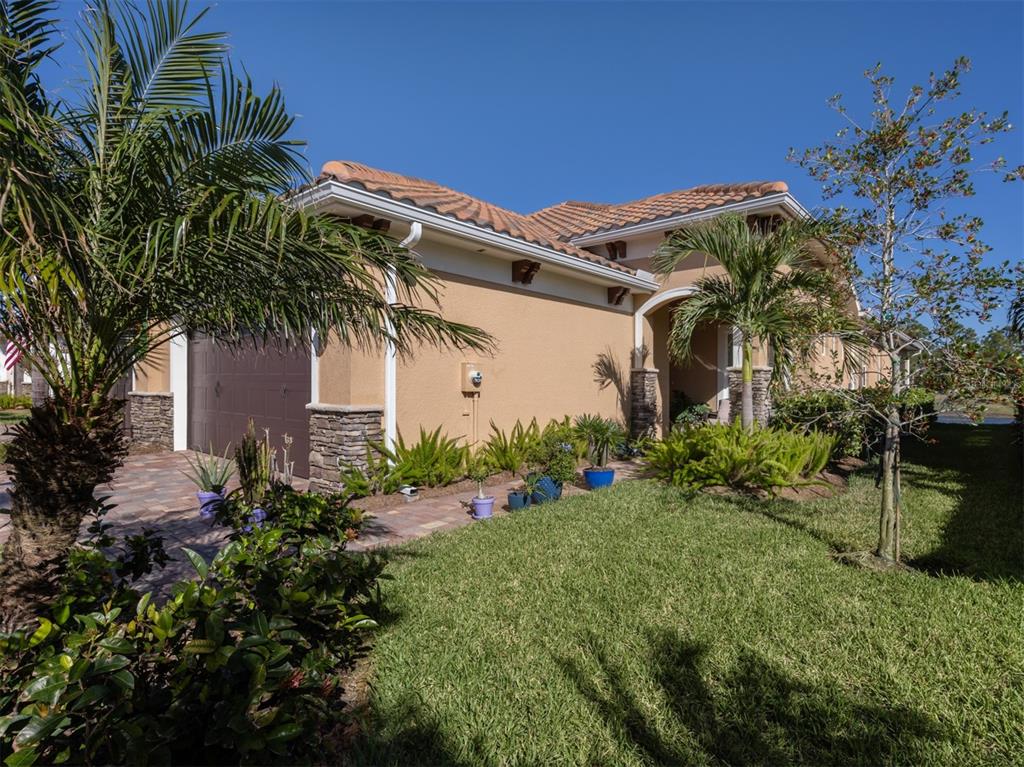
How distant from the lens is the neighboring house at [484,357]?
796 cm

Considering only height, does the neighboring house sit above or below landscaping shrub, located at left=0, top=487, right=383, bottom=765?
above

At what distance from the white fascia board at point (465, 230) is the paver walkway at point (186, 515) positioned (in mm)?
3861

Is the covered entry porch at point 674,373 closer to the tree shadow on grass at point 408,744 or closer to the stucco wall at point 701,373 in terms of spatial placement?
the stucco wall at point 701,373

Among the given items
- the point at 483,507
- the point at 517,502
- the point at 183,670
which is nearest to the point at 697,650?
the point at 183,670

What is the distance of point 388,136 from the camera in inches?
302

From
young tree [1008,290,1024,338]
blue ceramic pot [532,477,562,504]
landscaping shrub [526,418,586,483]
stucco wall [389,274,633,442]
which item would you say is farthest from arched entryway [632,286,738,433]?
blue ceramic pot [532,477,562,504]

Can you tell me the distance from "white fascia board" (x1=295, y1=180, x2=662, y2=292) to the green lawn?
348 centimetres

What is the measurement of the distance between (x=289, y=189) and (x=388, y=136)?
14.9 ft

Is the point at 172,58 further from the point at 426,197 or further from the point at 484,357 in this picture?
the point at 484,357

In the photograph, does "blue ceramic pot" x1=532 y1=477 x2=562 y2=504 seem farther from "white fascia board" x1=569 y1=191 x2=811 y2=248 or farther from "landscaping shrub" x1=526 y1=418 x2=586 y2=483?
"white fascia board" x1=569 y1=191 x2=811 y2=248

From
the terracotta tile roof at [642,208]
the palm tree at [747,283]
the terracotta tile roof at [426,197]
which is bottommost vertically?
the palm tree at [747,283]

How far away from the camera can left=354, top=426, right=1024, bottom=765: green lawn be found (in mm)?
2621

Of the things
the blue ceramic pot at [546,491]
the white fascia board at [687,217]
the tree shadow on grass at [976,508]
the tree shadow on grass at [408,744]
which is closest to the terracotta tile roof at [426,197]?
the white fascia board at [687,217]

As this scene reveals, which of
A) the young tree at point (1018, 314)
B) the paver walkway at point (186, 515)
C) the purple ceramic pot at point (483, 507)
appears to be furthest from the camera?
the purple ceramic pot at point (483, 507)
